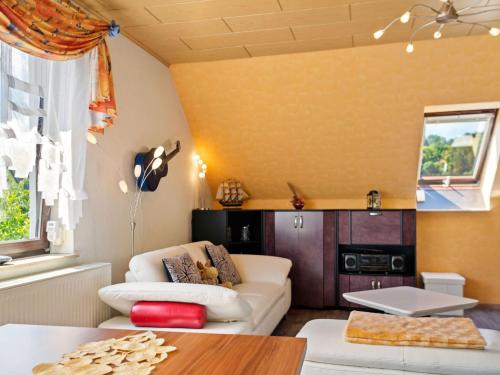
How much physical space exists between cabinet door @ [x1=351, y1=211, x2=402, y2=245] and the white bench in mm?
2390

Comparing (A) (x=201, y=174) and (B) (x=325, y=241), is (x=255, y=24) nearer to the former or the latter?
(A) (x=201, y=174)

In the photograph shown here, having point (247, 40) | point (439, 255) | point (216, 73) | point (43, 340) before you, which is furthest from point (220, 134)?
point (43, 340)

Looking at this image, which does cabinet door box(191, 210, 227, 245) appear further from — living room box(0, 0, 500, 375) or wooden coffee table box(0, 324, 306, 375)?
wooden coffee table box(0, 324, 306, 375)

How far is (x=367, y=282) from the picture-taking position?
4938mm

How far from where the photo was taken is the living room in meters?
2.36

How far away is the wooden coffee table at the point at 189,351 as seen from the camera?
1.12m

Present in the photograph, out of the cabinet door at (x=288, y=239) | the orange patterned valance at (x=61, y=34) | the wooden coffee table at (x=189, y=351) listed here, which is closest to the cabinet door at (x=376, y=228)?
the cabinet door at (x=288, y=239)

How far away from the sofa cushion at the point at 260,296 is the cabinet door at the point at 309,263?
906 mm

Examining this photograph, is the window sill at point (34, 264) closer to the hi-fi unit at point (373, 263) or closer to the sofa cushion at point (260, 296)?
the sofa cushion at point (260, 296)

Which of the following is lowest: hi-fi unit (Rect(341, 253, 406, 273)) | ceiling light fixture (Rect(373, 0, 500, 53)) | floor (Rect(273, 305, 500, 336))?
floor (Rect(273, 305, 500, 336))

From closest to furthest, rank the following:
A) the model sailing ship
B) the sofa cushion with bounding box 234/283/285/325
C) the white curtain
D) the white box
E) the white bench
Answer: the white bench, the white curtain, the sofa cushion with bounding box 234/283/285/325, the white box, the model sailing ship

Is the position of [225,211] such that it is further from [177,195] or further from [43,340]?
[43,340]

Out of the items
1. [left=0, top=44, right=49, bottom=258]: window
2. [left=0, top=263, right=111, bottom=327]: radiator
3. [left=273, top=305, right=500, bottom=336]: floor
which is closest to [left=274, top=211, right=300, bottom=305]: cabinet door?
[left=273, top=305, right=500, bottom=336]: floor

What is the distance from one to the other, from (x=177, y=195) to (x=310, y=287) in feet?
5.64
